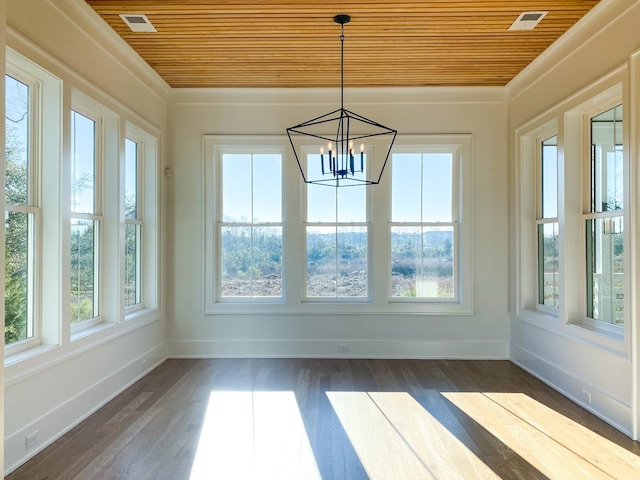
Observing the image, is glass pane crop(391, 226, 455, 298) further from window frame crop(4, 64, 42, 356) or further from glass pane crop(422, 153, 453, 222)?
window frame crop(4, 64, 42, 356)

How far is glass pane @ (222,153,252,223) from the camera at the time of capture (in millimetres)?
5074

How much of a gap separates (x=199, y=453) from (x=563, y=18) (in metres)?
4.34

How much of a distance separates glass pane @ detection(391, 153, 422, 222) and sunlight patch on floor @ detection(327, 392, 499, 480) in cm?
222

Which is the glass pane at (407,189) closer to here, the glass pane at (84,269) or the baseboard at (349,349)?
the baseboard at (349,349)

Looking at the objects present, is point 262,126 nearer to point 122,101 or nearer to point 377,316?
point 122,101

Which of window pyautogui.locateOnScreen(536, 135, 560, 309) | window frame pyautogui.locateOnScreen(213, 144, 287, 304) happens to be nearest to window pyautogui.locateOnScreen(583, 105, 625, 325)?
window pyautogui.locateOnScreen(536, 135, 560, 309)

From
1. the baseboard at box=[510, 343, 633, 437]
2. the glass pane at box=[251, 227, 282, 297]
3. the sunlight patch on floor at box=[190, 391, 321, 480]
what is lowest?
the sunlight patch on floor at box=[190, 391, 321, 480]

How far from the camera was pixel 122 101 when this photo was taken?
3906mm

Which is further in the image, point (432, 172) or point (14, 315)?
point (432, 172)

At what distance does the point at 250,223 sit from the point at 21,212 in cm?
253

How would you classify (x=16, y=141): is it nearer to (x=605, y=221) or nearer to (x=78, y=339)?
(x=78, y=339)

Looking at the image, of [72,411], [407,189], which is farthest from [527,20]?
[72,411]

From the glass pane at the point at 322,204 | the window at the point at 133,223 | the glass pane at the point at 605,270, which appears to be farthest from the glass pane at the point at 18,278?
the glass pane at the point at 605,270

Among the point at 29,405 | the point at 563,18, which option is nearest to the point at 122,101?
the point at 29,405
